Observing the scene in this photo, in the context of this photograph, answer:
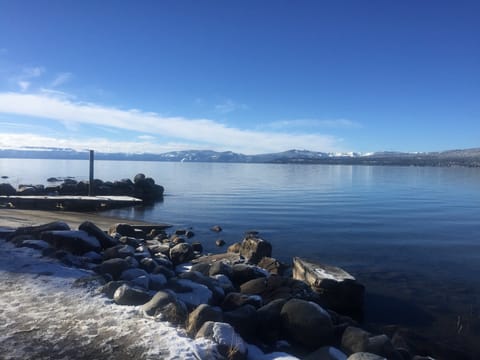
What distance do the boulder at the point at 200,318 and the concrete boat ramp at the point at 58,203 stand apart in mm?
25725

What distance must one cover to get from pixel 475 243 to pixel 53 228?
66.7 ft

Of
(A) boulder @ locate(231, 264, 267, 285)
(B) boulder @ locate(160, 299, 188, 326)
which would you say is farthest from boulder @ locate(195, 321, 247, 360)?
(A) boulder @ locate(231, 264, 267, 285)

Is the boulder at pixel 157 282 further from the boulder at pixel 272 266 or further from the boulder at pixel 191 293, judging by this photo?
the boulder at pixel 272 266

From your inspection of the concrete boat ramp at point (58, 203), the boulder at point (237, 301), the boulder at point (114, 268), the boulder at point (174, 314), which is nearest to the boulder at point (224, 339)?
the boulder at point (174, 314)

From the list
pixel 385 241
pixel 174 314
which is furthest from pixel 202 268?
pixel 385 241

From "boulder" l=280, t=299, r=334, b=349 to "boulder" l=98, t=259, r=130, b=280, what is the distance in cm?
411

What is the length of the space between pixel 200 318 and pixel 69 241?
20.8ft

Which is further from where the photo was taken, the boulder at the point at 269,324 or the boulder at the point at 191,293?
the boulder at the point at 191,293

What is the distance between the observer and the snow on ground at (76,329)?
5594 millimetres

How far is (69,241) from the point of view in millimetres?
11297

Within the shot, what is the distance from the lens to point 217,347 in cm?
584

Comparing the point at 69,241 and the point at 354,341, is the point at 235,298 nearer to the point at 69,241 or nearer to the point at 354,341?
the point at 354,341

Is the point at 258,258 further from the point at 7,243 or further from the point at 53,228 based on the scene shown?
the point at 7,243

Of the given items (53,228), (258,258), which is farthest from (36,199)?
(258,258)
